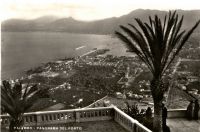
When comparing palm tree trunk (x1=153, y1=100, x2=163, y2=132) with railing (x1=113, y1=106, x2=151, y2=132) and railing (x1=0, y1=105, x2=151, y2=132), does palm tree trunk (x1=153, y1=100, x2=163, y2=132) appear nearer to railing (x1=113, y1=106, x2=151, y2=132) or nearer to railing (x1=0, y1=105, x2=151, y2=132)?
railing (x1=113, y1=106, x2=151, y2=132)

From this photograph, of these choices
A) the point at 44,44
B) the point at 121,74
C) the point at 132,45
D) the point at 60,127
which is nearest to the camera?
the point at 132,45

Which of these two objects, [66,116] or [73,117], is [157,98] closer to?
[73,117]

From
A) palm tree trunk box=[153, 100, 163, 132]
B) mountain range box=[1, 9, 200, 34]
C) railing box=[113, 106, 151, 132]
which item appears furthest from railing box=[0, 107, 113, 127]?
mountain range box=[1, 9, 200, 34]

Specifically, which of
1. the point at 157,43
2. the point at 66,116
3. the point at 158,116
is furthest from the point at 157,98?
the point at 66,116

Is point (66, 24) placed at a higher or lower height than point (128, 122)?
lower

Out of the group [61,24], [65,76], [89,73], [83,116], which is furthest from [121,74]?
[61,24]

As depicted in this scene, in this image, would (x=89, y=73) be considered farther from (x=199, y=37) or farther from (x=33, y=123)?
(x=33, y=123)
